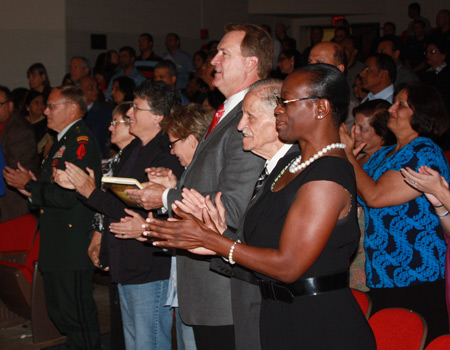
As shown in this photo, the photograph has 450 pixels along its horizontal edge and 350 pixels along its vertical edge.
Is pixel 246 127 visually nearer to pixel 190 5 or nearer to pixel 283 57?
pixel 283 57

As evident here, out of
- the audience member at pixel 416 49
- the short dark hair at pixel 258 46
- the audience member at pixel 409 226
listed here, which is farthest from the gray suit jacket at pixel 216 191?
the audience member at pixel 416 49

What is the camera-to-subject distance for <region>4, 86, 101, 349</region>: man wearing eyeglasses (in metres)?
3.81

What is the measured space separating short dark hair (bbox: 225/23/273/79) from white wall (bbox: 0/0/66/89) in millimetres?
8387

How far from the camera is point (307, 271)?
1831 millimetres

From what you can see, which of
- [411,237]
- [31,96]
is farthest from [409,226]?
[31,96]

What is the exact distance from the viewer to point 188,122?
300 centimetres

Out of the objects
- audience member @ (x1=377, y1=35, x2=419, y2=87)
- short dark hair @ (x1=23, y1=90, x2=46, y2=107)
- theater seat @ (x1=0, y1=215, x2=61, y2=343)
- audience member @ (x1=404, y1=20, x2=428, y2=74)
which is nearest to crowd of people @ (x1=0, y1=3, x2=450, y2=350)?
theater seat @ (x1=0, y1=215, x2=61, y2=343)

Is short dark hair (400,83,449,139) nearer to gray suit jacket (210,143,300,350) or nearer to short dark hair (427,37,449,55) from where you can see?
gray suit jacket (210,143,300,350)

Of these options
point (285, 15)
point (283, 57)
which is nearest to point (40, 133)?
point (283, 57)

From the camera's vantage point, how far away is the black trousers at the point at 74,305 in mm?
3865

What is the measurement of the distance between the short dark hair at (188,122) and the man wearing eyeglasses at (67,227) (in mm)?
1045

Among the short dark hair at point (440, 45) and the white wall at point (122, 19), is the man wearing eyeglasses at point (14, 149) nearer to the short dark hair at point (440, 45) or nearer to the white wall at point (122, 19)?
the short dark hair at point (440, 45)

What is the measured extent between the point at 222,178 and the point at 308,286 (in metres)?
0.75

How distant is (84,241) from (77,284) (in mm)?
296
